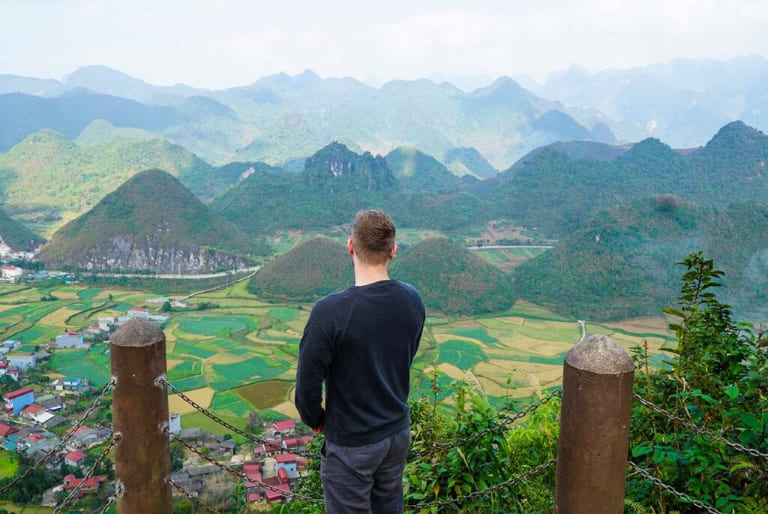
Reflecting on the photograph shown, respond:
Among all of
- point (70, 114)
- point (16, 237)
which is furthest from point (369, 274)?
point (70, 114)

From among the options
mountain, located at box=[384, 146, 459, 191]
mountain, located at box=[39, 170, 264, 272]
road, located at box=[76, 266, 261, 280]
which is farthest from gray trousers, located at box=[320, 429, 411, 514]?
mountain, located at box=[384, 146, 459, 191]

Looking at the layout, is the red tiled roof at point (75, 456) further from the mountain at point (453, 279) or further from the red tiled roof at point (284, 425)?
the mountain at point (453, 279)

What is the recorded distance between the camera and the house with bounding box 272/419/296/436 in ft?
48.6

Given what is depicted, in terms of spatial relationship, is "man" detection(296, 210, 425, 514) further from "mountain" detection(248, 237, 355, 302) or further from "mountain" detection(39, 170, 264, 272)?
"mountain" detection(39, 170, 264, 272)

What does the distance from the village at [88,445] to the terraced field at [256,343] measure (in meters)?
1.41

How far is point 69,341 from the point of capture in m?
24.0

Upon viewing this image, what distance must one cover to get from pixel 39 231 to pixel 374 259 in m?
60.3

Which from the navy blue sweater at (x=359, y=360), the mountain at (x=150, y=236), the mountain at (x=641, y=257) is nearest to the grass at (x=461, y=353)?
the mountain at (x=641, y=257)

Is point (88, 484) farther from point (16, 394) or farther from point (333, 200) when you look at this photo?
point (333, 200)

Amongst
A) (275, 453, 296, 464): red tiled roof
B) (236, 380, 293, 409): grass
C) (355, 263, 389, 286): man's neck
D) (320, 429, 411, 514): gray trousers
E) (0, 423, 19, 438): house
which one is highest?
(355, 263, 389, 286): man's neck

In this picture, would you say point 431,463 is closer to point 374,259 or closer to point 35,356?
point 374,259

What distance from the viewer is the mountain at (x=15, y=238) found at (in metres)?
45.2

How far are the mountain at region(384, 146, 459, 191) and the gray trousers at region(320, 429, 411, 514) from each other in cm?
8360

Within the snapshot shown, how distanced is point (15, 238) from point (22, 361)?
30798 mm
